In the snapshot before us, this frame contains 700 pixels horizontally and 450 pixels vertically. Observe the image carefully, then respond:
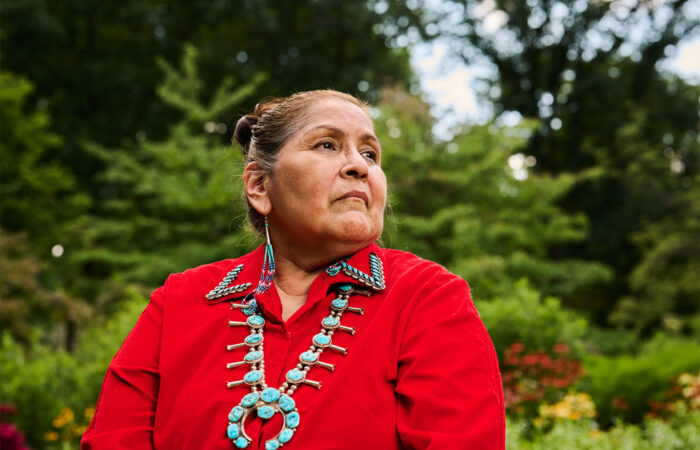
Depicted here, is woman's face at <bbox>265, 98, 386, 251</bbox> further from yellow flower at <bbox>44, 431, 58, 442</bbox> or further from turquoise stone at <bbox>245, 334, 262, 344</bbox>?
yellow flower at <bbox>44, 431, 58, 442</bbox>

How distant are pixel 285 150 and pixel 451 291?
62 centimetres

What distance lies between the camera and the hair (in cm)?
187

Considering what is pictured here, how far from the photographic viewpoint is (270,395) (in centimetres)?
153

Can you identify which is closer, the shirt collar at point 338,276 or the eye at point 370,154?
the shirt collar at point 338,276

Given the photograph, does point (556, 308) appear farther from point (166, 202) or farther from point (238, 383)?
point (166, 202)

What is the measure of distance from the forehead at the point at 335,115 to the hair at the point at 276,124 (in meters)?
0.02

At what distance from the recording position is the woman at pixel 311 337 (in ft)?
4.75

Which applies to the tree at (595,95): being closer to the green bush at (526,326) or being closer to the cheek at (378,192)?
the green bush at (526,326)

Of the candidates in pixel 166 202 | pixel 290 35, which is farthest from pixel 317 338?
pixel 290 35

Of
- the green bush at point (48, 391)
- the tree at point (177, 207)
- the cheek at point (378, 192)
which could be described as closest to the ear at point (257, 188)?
the cheek at point (378, 192)

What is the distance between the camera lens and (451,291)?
159 centimetres

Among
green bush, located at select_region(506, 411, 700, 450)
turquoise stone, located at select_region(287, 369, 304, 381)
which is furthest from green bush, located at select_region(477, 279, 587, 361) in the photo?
turquoise stone, located at select_region(287, 369, 304, 381)

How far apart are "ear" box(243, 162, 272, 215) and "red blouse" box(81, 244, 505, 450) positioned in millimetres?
209

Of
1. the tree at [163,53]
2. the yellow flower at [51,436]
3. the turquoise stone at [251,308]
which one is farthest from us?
the tree at [163,53]
